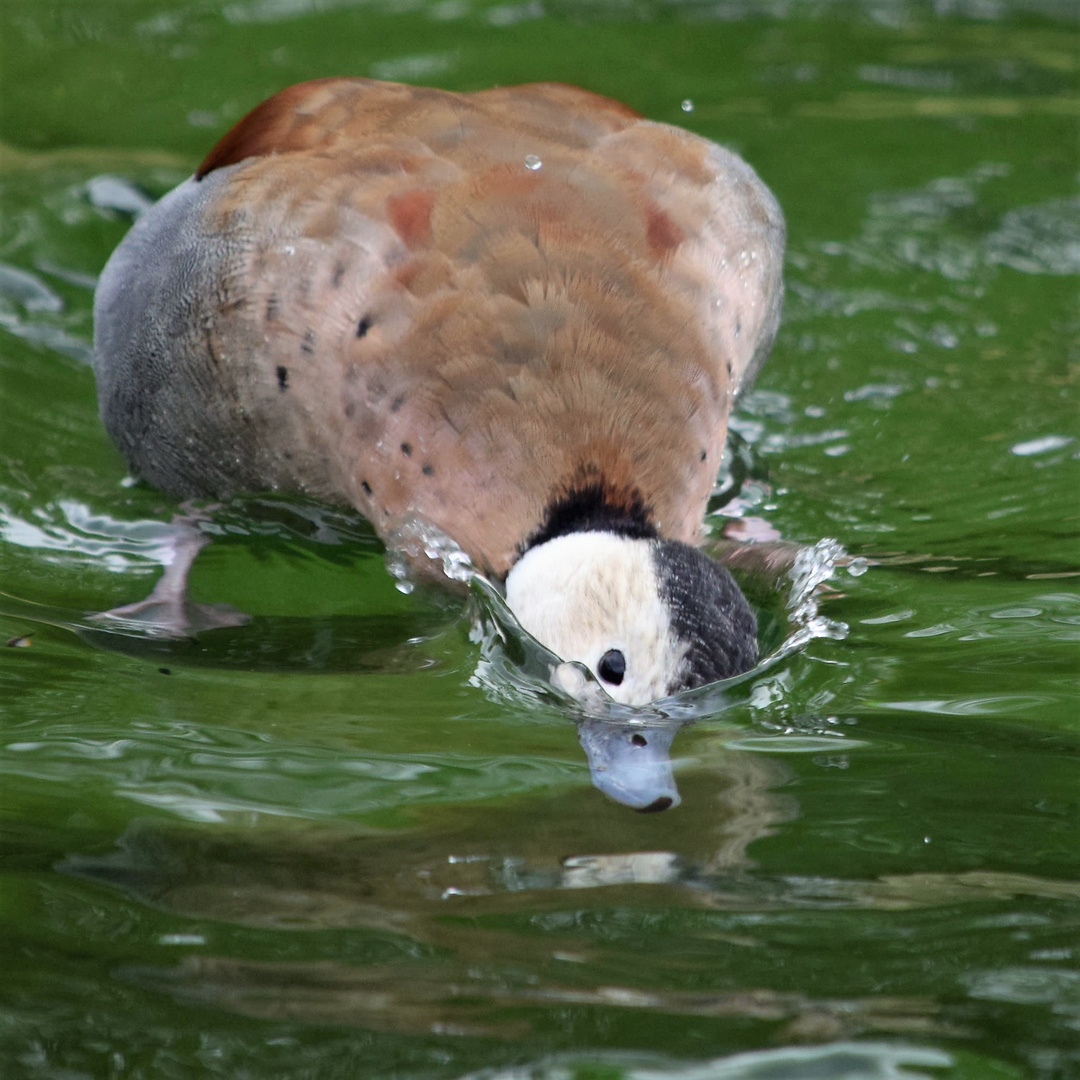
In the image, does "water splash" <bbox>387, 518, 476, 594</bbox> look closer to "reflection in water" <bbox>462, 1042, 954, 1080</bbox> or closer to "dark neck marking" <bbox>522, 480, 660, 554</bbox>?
"dark neck marking" <bbox>522, 480, 660, 554</bbox>

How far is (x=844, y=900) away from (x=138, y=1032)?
1.20 m

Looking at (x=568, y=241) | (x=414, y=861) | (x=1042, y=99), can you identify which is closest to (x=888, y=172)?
(x=1042, y=99)

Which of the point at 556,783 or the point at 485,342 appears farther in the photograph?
the point at 485,342

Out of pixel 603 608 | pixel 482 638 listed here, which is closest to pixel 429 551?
pixel 482 638

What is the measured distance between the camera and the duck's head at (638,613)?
9.98 ft

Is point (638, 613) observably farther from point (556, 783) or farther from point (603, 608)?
point (556, 783)

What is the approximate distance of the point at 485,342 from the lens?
3482mm

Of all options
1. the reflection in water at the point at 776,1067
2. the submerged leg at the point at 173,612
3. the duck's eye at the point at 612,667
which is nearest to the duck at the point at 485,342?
the duck's eye at the point at 612,667

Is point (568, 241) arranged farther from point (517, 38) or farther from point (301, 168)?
point (517, 38)

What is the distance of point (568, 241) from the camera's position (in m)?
3.68

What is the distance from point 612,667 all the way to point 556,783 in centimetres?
27

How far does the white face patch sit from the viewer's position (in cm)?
306

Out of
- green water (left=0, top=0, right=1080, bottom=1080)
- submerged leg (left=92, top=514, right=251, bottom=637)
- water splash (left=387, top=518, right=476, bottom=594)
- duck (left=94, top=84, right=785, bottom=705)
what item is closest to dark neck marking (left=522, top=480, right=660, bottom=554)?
duck (left=94, top=84, right=785, bottom=705)

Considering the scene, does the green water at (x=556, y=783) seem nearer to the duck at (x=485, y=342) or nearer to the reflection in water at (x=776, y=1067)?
the reflection in water at (x=776, y=1067)
